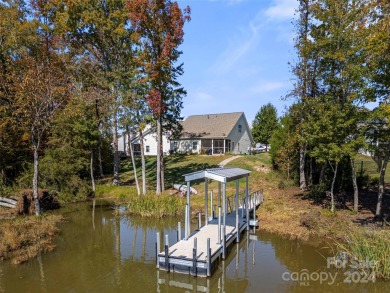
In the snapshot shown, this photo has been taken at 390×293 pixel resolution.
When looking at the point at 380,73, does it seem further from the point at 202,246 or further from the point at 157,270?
the point at 157,270

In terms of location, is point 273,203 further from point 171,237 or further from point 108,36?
Result: point 108,36

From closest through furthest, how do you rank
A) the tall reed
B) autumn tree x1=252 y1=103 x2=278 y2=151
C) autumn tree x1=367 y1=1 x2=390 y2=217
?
autumn tree x1=367 y1=1 x2=390 y2=217 → the tall reed → autumn tree x1=252 y1=103 x2=278 y2=151

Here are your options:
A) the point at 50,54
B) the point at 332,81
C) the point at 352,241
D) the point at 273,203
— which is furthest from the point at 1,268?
the point at 50,54

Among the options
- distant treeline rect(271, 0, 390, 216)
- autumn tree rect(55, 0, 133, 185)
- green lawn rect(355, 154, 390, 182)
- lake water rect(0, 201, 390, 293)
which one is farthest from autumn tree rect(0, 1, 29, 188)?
green lawn rect(355, 154, 390, 182)

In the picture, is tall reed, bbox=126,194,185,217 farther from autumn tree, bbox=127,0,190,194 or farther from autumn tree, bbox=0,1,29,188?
autumn tree, bbox=0,1,29,188

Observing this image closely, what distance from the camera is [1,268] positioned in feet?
38.5

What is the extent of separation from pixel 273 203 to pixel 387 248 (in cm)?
1089

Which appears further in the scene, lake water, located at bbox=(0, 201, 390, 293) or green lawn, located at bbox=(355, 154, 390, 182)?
green lawn, located at bbox=(355, 154, 390, 182)

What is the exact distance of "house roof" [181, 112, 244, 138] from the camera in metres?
45.8

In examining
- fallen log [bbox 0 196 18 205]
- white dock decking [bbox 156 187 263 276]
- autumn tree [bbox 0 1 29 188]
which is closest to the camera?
white dock decking [bbox 156 187 263 276]

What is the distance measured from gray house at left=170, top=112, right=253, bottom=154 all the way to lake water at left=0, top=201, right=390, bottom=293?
96.1 feet

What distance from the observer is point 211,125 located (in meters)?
48.2

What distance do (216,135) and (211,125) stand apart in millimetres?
3522

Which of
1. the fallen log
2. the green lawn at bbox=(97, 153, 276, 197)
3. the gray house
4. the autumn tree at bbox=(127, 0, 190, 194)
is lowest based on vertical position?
the fallen log
